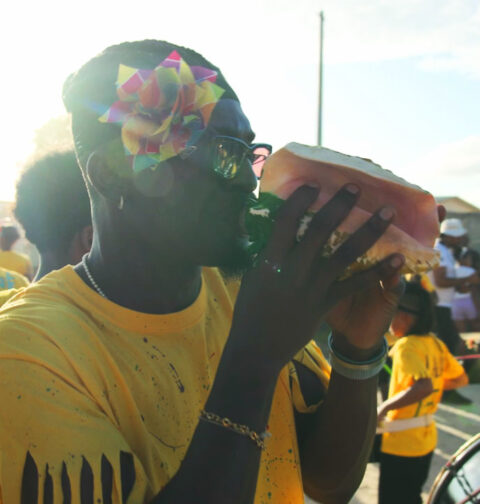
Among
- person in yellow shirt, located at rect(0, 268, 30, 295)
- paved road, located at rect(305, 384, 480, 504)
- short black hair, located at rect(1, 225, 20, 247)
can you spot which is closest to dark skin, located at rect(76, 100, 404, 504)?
person in yellow shirt, located at rect(0, 268, 30, 295)

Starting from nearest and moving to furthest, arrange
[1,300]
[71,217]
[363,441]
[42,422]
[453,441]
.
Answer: [42,422], [363,441], [1,300], [71,217], [453,441]

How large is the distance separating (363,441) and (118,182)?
1.01 m

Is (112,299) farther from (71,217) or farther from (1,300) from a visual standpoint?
(71,217)

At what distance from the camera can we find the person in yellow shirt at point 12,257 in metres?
4.92

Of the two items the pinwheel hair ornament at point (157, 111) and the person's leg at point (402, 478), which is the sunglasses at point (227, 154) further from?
the person's leg at point (402, 478)

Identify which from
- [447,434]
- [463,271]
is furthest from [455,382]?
[463,271]

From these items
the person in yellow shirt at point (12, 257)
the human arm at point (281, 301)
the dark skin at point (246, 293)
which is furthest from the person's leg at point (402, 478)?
the person in yellow shirt at point (12, 257)

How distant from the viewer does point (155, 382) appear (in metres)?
1.23

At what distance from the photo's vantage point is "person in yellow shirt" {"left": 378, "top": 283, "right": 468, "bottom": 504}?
3316mm

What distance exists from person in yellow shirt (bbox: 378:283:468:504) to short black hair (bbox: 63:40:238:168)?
2676 mm

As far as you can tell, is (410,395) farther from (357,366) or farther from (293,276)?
(293,276)

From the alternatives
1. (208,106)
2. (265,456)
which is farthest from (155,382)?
(208,106)

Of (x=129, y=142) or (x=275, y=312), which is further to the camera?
(x=129, y=142)

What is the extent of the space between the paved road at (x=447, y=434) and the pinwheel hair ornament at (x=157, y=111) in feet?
12.1
